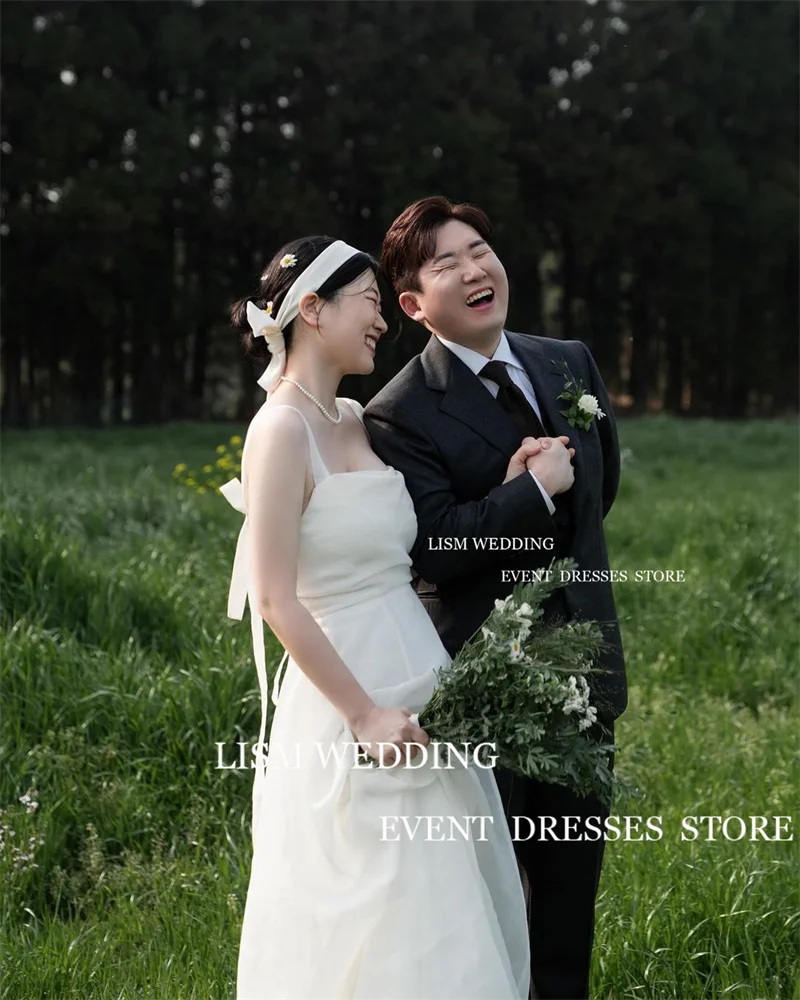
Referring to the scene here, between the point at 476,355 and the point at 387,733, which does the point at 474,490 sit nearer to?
the point at 476,355

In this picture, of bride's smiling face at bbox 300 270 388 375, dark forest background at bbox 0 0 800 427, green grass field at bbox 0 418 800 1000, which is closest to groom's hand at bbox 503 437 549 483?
bride's smiling face at bbox 300 270 388 375

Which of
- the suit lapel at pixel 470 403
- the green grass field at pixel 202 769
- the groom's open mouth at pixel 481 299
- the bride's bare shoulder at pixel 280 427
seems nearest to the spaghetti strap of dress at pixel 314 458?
the bride's bare shoulder at pixel 280 427

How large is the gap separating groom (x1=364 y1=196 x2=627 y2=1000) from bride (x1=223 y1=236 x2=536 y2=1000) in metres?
0.10

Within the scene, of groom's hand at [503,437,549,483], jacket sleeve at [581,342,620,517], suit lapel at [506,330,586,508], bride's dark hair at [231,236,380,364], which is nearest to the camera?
bride's dark hair at [231,236,380,364]

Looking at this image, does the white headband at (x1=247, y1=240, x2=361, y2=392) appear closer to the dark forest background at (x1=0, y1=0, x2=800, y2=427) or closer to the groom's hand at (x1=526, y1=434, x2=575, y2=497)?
the groom's hand at (x1=526, y1=434, x2=575, y2=497)

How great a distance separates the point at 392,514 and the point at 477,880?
0.79 meters

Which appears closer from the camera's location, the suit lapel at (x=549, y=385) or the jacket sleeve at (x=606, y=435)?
the suit lapel at (x=549, y=385)

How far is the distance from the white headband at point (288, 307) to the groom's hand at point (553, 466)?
0.60 m

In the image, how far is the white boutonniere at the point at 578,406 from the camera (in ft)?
9.39

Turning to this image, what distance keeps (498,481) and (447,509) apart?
20 centimetres

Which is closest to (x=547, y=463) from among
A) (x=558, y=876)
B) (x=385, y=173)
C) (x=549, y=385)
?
(x=549, y=385)

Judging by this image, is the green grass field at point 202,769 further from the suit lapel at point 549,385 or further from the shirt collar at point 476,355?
the shirt collar at point 476,355

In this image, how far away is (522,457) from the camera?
2734 millimetres

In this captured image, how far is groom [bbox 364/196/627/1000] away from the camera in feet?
8.80
